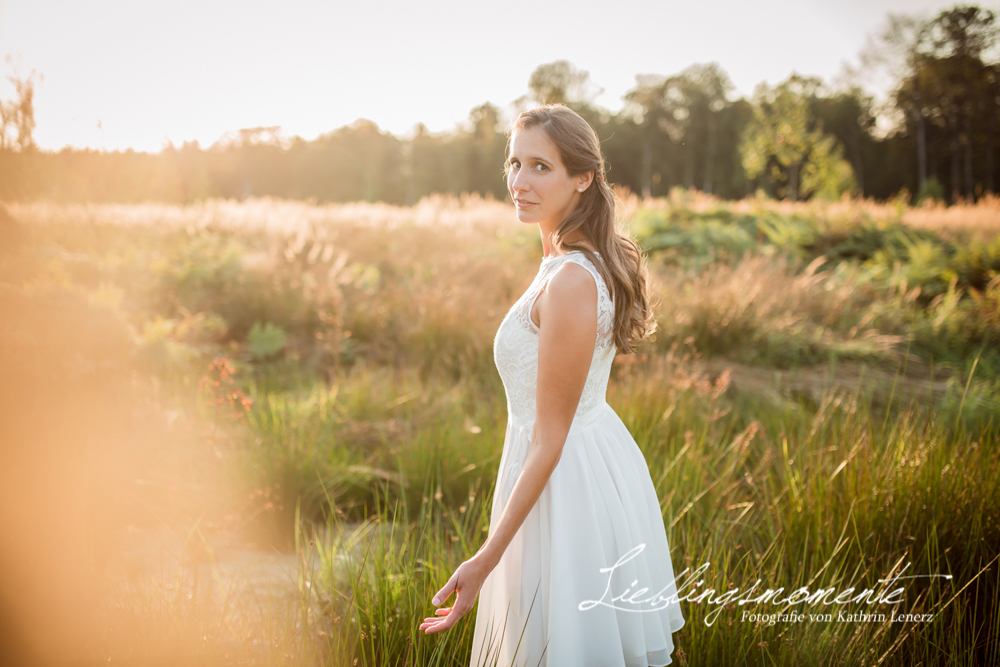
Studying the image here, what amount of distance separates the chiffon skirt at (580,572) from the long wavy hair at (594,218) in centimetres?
34

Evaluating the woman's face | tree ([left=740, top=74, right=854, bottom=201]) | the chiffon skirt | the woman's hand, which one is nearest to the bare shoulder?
the woman's face

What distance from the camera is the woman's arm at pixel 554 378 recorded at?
1.34m

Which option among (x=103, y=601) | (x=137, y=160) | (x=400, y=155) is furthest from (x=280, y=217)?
(x=400, y=155)

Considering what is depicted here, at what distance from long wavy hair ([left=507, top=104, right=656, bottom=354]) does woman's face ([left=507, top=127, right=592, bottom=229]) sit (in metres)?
0.03

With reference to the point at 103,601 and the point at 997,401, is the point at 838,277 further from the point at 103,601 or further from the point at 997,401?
the point at 103,601

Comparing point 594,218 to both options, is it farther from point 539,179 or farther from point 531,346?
point 531,346

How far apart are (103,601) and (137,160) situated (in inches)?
246

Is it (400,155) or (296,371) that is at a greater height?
(400,155)

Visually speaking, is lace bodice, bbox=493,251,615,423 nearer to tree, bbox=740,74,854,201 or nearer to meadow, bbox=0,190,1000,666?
meadow, bbox=0,190,1000,666

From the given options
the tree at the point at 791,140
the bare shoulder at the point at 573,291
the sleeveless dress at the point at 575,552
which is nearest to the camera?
the bare shoulder at the point at 573,291

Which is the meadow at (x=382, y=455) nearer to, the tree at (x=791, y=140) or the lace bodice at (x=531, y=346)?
the lace bodice at (x=531, y=346)

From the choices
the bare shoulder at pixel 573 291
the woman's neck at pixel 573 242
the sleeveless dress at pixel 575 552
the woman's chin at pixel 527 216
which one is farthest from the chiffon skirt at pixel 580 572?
the woman's chin at pixel 527 216

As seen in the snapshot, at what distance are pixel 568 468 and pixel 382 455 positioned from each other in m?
2.47

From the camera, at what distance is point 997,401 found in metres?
4.34
